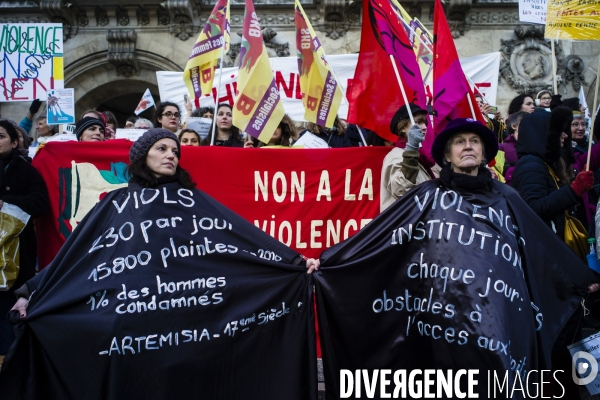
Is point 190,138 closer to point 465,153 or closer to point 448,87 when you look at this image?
point 448,87

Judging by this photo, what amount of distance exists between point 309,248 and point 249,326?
1.50 meters

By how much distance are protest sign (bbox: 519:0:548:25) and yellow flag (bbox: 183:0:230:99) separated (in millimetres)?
3478

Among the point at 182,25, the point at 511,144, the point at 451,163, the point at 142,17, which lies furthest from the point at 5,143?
the point at 142,17

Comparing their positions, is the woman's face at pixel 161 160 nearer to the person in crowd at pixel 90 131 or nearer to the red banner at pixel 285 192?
the red banner at pixel 285 192

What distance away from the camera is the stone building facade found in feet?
38.1

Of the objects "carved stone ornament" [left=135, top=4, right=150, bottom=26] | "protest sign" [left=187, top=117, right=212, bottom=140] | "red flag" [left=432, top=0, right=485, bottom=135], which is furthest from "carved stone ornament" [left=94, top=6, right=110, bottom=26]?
"red flag" [left=432, top=0, right=485, bottom=135]

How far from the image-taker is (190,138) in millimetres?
5684

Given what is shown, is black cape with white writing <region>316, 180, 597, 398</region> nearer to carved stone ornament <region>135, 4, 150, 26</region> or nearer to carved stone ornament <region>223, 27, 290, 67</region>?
carved stone ornament <region>223, 27, 290, 67</region>

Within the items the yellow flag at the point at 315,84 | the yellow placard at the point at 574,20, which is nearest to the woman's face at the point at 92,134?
the yellow flag at the point at 315,84

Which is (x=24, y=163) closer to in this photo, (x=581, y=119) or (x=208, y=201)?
(x=208, y=201)

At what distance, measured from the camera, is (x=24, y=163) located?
492 cm

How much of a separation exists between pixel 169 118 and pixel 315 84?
160cm

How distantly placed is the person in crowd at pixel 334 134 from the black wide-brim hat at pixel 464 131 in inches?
98.7

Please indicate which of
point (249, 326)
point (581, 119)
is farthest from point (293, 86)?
point (249, 326)
